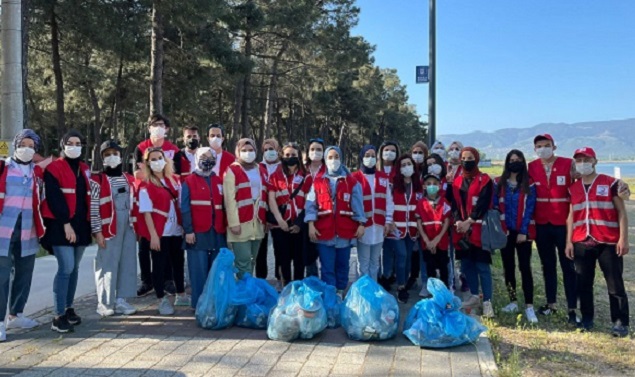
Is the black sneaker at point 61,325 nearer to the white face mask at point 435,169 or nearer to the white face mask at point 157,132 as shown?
the white face mask at point 157,132

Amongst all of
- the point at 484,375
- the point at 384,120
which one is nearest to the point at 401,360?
the point at 484,375

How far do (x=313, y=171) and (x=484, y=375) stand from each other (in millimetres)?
3198

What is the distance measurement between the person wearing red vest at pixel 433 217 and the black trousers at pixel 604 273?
146 centimetres

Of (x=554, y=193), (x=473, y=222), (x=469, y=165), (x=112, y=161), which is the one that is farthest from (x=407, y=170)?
(x=112, y=161)

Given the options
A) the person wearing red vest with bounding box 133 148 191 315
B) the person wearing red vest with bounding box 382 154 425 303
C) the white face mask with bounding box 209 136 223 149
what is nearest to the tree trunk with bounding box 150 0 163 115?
the white face mask with bounding box 209 136 223 149

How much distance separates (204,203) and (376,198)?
82.2 inches

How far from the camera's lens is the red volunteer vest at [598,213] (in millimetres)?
5297

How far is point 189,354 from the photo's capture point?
4551 millimetres

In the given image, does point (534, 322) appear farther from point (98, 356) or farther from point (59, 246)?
point (59, 246)

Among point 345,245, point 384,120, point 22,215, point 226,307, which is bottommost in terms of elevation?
point 226,307

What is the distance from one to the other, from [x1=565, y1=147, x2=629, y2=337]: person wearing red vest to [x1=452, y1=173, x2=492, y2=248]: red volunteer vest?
3.05 ft

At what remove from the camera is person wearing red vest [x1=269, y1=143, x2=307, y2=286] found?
6.41m

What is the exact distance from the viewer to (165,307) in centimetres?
586

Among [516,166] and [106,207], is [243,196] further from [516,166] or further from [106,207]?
[516,166]
